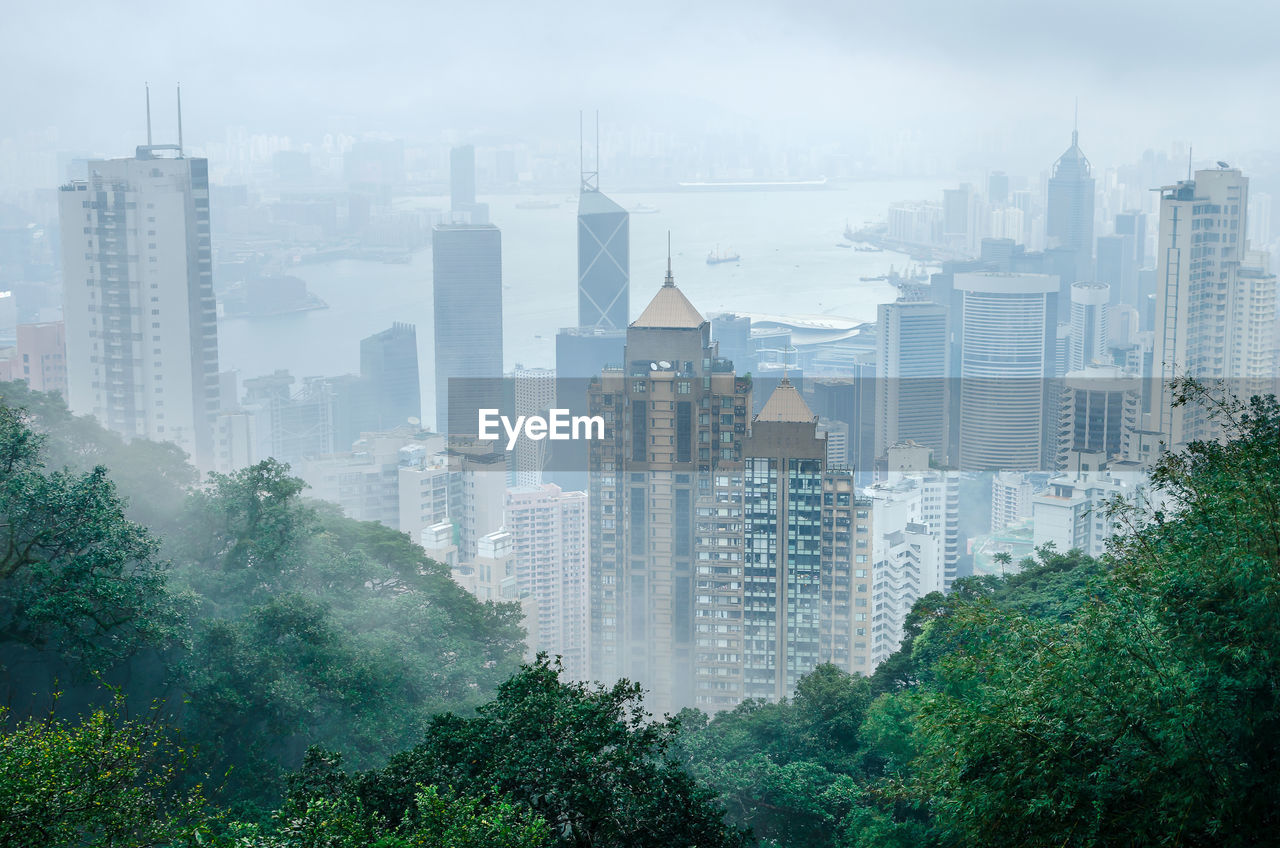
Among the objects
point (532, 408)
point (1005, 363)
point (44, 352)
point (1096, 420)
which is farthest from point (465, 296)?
point (1096, 420)

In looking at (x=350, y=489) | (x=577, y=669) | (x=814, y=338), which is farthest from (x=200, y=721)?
(x=814, y=338)

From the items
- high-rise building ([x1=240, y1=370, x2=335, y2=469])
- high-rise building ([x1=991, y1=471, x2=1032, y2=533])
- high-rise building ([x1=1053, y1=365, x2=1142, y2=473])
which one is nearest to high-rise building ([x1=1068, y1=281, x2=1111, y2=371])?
high-rise building ([x1=1053, y1=365, x2=1142, y2=473])

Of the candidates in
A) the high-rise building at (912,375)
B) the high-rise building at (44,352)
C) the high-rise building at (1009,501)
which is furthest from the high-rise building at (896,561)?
the high-rise building at (44,352)

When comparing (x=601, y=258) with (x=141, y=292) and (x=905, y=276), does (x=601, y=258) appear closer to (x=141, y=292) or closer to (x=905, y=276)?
(x=905, y=276)

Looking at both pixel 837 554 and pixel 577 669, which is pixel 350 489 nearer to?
pixel 577 669

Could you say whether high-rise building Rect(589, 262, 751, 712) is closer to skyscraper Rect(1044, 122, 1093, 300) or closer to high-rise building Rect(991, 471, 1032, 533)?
high-rise building Rect(991, 471, 1032, 533)

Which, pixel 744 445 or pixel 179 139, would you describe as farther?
pixel 179 139

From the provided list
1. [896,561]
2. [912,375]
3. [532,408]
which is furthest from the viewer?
[912,375]
